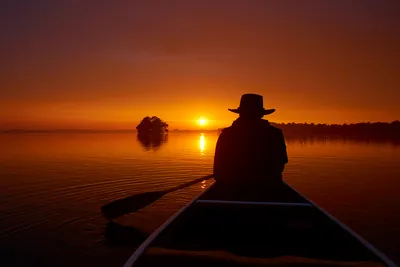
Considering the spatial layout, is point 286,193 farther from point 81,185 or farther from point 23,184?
point 23,184

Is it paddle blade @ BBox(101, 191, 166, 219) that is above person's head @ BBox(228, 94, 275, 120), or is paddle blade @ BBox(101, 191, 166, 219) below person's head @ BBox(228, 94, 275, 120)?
below

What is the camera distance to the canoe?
392cm

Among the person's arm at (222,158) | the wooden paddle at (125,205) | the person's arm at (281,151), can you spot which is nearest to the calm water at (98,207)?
the wooden paddle at (125,205)

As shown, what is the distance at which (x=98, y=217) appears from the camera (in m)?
12.0

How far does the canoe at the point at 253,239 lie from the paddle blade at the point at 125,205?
5.99m

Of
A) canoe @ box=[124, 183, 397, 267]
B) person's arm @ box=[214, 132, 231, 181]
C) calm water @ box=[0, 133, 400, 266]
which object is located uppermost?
person's arm @ box=[214, 132, 231, 181]

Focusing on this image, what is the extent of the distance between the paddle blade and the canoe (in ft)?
19.7

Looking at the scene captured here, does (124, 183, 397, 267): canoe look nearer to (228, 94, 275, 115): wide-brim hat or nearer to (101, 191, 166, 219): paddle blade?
(228, 94, 275, 115): wide-brim hat

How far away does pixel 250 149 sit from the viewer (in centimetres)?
723

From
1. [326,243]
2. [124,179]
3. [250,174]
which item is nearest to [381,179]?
[124,179]

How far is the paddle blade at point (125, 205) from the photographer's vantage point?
37.3 ft

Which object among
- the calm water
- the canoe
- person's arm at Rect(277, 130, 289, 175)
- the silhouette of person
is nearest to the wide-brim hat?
the silhouette of person

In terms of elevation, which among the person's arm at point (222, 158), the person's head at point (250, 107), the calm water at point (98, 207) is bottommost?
the calm water at point (98, 207)

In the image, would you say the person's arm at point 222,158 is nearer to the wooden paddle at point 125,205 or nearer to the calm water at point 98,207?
the calm water at point 98,207
